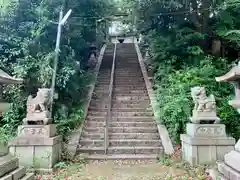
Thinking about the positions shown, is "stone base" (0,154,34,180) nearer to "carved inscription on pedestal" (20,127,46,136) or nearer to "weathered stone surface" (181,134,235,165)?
"carved inscription on pedestal" (20,127,46,136)

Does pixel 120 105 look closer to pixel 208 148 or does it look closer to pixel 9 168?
pixel 208 148

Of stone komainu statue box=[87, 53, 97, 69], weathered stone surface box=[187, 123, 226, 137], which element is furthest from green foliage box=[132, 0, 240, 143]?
stone komainu statue box=[87, 53, 97, 69]

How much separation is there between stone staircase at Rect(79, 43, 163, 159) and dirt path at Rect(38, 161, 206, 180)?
48cm

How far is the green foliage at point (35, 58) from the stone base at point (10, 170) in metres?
3.32

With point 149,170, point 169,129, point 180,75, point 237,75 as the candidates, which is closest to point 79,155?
point 149,170

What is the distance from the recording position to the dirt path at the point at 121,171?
5633 mm

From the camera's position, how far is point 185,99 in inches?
302

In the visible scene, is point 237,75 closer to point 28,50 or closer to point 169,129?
point 169,129

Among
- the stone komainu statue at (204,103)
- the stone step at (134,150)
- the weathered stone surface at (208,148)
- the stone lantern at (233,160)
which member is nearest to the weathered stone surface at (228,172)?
the stone lantern at (233,160)

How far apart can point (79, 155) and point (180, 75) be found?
402 cm

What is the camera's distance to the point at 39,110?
260 inches

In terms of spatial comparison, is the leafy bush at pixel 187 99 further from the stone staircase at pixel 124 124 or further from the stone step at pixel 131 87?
the stone step at pixel 131 87

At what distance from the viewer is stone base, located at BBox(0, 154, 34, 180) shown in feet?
13.7

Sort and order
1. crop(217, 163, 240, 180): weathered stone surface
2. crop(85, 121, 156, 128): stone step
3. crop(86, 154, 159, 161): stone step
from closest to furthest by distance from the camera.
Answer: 1. crop(217, 163, 240, 180): weathered stone surface
2. crop(86, 154, 159, 161): stone step
3. crop(85, 121, 156, 128): stone step
